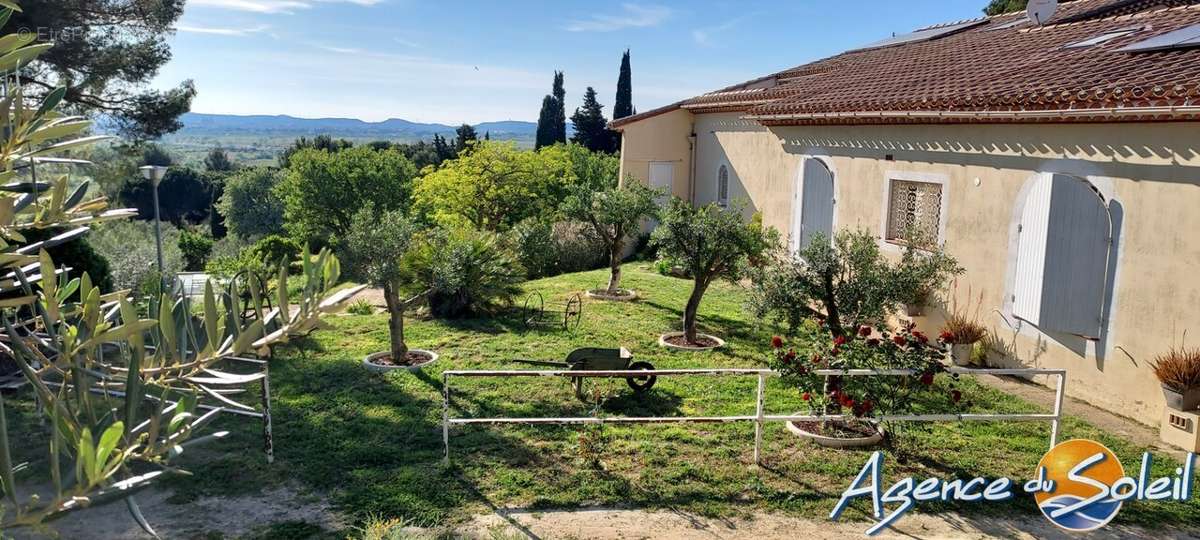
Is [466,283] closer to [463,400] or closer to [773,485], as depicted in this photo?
[463,400]

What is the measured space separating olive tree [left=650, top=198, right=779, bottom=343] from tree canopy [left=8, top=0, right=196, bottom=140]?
10283mm

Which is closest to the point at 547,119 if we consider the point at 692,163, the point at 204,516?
the point at 692,163

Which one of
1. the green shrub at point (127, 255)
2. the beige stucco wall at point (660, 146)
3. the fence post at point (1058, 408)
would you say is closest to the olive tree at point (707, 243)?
the fence post at point (1058, 408)

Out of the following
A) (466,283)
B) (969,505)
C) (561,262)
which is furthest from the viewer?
(561,262)

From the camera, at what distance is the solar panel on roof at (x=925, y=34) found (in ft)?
59.0

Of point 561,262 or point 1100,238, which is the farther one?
point 561,262

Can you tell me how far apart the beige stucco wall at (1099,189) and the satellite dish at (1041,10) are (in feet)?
14.8

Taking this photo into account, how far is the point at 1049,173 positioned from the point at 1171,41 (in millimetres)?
2229

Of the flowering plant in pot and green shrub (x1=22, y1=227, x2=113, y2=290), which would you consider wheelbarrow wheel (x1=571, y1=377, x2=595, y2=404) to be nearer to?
the flowering plant in pot

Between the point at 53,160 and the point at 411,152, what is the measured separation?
59210 millimetres

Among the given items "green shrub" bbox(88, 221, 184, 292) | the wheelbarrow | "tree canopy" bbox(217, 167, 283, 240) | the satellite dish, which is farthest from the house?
"tree canopy" bbox(217, 167, 283, 240)

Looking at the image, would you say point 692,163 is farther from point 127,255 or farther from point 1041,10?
point 127,255

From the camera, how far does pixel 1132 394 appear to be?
28.5ft

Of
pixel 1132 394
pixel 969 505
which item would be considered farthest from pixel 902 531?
pixel 1132 394
